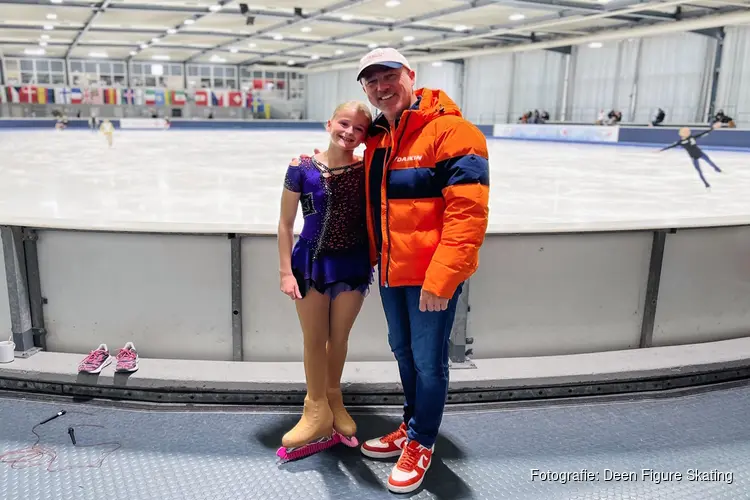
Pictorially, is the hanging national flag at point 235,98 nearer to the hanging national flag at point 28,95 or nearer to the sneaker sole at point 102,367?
the hanging national flag at point 28,95

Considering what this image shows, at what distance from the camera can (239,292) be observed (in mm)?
2160

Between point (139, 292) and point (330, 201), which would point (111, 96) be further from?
point (330, 201)

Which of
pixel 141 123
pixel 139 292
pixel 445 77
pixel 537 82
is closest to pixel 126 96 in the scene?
pixel 141 123

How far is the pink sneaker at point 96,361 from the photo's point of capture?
2.06m

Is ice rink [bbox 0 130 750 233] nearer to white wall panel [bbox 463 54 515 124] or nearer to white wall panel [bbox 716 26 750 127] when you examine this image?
white wall panel [bbox 716 26 750 127]

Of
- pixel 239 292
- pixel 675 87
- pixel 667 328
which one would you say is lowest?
pixel 667 328

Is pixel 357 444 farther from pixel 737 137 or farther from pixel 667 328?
pixel 737 137

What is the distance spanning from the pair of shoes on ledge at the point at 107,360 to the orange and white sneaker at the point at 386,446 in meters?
0.92

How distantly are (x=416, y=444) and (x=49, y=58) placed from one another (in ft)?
107

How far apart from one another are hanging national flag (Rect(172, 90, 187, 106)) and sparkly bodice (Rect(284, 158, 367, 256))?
30.2 meters

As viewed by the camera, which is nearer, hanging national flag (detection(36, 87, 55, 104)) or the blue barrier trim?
the blue barrier trim

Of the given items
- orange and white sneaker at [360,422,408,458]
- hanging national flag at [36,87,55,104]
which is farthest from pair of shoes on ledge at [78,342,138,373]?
hanging national flag at [36,87,55,104]

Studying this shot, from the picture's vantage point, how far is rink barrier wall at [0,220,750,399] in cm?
212

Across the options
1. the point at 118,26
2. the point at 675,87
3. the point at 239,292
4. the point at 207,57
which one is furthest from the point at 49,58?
the point at 239,292
